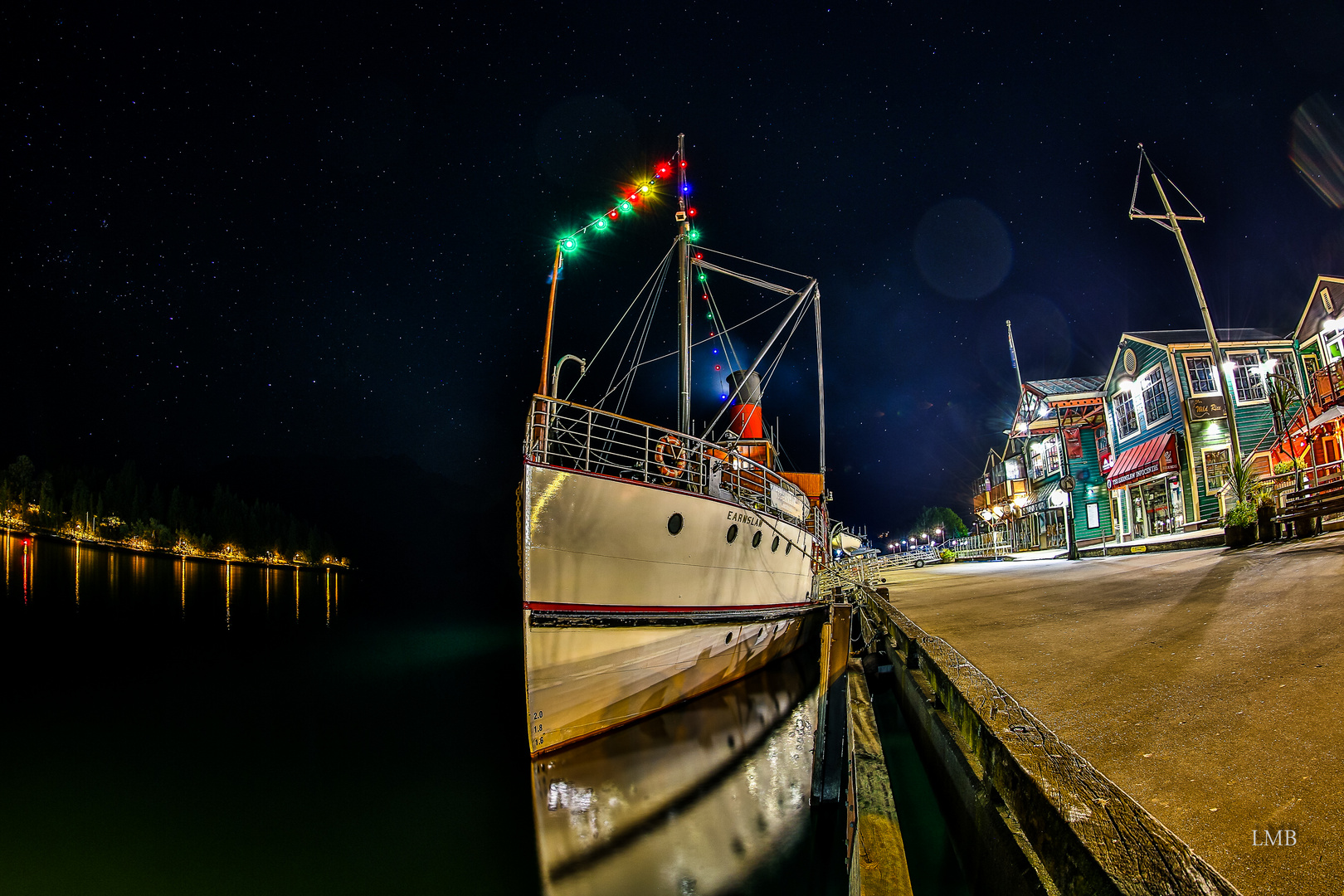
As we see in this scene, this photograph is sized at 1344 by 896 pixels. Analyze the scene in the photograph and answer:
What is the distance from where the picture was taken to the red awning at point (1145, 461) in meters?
24.6

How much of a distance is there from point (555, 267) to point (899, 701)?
11199mm

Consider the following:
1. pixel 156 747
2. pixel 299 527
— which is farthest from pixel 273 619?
pixel 299 527

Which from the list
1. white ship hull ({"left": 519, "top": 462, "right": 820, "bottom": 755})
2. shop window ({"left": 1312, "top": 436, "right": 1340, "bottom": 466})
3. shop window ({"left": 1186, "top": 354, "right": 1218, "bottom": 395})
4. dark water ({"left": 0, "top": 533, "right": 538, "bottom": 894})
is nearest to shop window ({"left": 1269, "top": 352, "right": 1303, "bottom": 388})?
shop window ({"left": 1186, "top": 354, "right": 1218, "bottom": 395})

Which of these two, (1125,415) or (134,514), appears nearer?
(1125,415)

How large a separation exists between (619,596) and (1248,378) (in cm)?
2974

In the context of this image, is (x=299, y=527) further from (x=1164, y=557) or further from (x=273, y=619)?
(x=1164, y=557)

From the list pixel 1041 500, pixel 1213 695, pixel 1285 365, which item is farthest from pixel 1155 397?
pixel 1213 695

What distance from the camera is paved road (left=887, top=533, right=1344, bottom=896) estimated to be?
7.53 ft

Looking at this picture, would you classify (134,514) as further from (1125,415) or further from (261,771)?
(1125,415)

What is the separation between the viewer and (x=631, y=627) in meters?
9.60

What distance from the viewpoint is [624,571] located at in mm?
9477

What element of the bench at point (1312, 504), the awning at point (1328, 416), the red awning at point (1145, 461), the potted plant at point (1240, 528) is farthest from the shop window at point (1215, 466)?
the potted plant at point (1240, 528)

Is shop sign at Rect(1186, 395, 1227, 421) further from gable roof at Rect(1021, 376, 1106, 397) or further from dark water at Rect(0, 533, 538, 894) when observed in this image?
dark water at Rect(0, 533, 538, 894)

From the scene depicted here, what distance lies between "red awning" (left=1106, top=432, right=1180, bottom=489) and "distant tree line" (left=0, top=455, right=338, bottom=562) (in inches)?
5094
